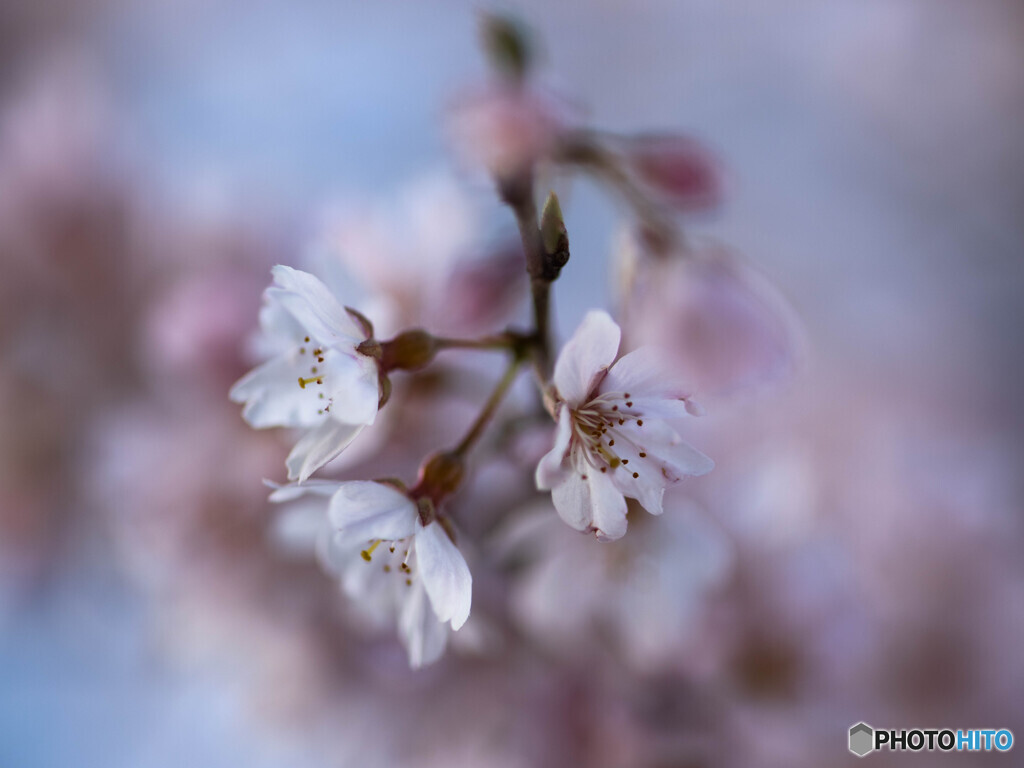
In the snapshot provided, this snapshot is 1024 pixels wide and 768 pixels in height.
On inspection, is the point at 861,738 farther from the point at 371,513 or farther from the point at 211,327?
the point at 211,327

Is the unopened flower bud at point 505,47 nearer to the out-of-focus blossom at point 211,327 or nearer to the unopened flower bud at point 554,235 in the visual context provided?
the unopened flower bud at point 554,235

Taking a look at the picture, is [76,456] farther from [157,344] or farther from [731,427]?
[731,427]

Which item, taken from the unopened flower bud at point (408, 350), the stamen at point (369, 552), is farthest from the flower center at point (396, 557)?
the unopened flower bud at point (408, 350)

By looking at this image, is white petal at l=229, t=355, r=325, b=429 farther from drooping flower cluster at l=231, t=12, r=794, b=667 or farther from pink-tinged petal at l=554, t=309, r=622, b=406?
pink-tinged petal at l=554, t=309, r=622, b=406

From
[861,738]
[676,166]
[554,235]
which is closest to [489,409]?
[554,235]

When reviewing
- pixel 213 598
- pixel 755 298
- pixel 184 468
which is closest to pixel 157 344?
pixel 184 468

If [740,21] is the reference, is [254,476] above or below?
below

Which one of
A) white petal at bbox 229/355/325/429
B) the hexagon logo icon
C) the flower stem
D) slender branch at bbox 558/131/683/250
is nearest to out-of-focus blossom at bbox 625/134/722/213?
slender branch at bbox 558/131/683/250
